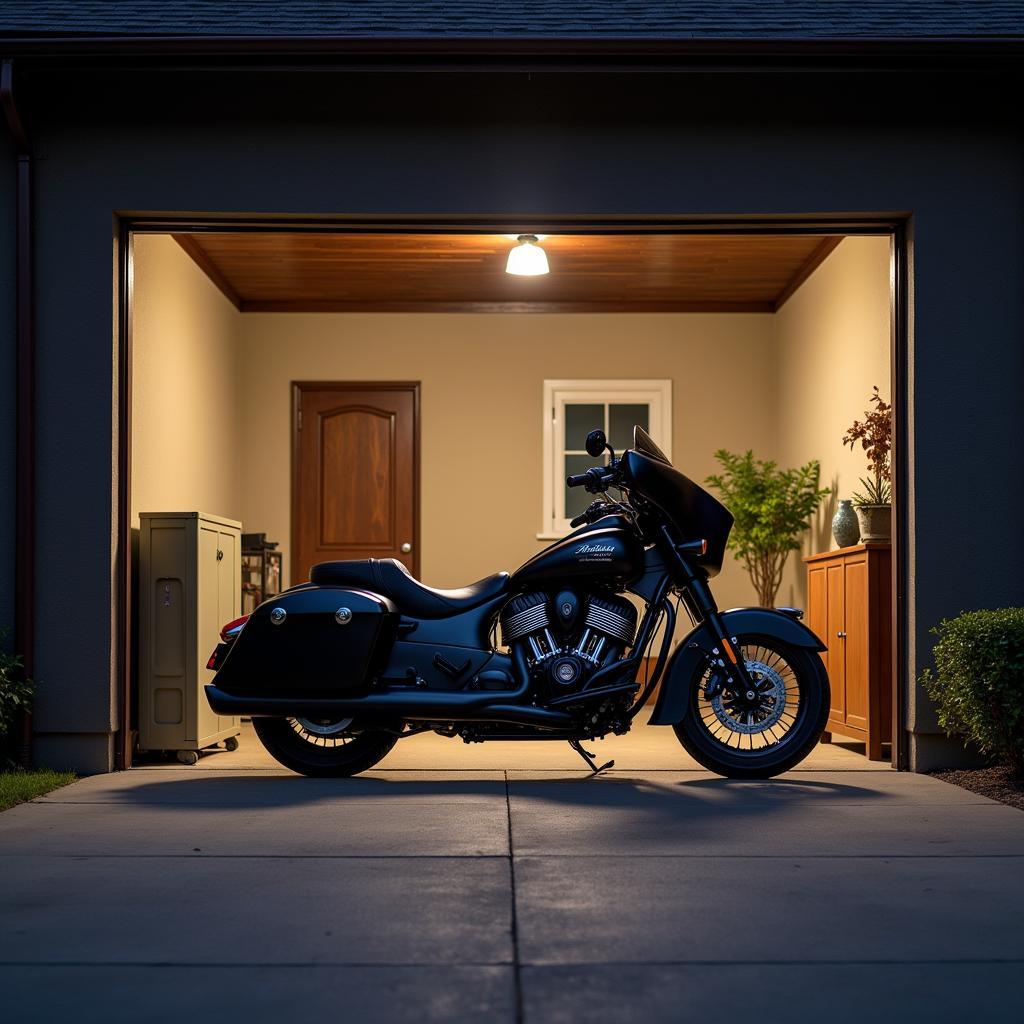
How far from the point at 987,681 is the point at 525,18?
292cm

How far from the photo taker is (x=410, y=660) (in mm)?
Answer: 4883

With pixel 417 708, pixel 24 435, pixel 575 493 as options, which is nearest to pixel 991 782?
pixel 417 708

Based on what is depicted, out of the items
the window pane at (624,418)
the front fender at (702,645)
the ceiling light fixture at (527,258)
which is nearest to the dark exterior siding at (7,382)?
the front fender at (702,645)

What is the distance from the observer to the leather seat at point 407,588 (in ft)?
16.2

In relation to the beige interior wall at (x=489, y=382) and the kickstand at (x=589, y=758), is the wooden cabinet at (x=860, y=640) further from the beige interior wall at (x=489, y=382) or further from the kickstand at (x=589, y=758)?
the beige interior wall at (x=489, y=382)

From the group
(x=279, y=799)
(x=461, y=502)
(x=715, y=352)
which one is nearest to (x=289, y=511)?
(x=461, y=502)

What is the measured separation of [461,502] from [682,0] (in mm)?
4692

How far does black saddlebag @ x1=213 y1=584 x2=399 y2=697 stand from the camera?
4.80 metres

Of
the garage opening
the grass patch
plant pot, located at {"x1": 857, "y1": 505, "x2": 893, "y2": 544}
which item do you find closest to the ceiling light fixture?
the garage opening

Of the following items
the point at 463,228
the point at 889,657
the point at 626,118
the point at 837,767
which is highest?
the point at 626,118

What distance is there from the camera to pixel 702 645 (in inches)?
192

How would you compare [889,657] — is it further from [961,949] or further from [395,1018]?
[395,1018]

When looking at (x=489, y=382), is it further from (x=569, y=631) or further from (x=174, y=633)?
(x=569, y=631)

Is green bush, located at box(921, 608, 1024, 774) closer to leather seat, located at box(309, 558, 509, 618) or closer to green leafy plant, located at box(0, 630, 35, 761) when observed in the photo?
leather seat, located at box(309, 558, 509, 618)
